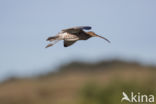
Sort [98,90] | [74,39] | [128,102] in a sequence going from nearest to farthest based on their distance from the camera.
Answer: [74,39]
[128,102]
[98,90]

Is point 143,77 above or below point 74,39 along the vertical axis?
below

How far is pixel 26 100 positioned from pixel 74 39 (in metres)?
7.64

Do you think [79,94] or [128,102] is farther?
[79,94]

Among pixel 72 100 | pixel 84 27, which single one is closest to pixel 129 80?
pixel 72 100

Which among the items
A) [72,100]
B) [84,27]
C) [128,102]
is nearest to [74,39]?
[84,27]

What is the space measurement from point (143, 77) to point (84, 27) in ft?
24.0

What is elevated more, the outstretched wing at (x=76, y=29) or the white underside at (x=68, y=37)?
the outstretched wing at (x=76, y=29)

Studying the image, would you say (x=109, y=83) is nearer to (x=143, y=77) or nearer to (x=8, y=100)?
(x=143, y=77)

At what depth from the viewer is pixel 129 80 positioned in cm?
1598

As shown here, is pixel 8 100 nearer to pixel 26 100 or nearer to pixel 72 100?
pixel 26 100

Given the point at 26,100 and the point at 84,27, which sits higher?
the point at 84,27

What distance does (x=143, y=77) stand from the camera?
52.2 ft

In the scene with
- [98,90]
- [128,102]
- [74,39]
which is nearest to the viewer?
[74,39]

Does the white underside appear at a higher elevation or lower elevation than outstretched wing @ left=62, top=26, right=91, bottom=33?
lower
